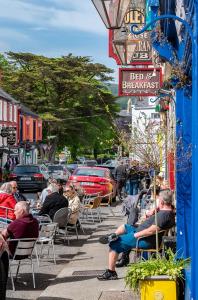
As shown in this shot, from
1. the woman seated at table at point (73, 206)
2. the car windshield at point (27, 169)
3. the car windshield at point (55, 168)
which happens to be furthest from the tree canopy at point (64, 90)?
the woman seated at table at point (73, 206)

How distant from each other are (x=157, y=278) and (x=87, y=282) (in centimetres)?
295

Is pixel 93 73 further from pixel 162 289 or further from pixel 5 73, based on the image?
pixel 162 289

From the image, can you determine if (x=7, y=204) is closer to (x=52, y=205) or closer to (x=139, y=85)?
(x=52, y=205)

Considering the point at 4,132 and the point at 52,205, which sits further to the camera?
the point at 4,132

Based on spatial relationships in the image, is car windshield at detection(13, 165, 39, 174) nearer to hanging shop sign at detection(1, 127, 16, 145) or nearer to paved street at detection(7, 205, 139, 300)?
hanging shop sign at detection(1, 127, 16, 145)

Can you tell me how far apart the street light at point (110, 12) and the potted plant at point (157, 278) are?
265cm

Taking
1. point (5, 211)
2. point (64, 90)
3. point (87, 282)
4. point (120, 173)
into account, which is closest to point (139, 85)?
point (5, 211)

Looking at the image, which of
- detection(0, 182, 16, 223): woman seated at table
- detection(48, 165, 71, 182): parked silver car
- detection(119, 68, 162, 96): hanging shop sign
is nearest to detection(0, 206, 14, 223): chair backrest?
detection(0, 182, 16, 223): woman seated at table

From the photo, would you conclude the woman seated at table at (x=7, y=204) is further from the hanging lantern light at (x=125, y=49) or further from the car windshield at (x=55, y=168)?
the car windshield at (x=55, y=168)

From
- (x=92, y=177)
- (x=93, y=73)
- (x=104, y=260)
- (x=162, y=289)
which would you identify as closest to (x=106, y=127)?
(x=93, y=73)

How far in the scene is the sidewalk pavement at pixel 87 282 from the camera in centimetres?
858

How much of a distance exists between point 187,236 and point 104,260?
14.7 ft

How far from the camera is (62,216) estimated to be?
44.0 feet

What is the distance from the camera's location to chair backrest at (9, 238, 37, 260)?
938 cm
